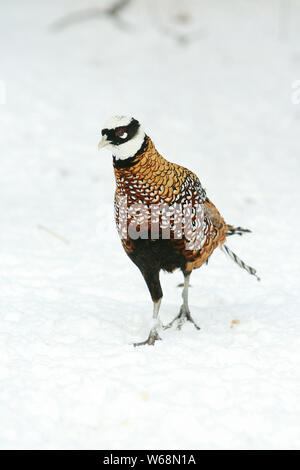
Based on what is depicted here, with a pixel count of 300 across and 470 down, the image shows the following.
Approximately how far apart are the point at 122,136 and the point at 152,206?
1.62 ft

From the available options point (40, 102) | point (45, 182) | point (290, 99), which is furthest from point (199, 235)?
point (290, 99)

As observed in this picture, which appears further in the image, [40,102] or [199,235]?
[40,102]

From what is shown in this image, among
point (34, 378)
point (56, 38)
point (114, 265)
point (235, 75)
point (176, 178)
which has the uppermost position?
point (56, 38)

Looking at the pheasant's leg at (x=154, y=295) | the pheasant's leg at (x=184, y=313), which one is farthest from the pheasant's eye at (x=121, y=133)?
the pheasant's leg at (x=184, y=313)

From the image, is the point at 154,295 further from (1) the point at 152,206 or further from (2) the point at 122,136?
(2) the point at 122,136

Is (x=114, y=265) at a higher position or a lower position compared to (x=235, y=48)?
lower

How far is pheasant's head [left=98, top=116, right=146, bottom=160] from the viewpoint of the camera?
3418 mm

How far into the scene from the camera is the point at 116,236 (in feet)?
20.4

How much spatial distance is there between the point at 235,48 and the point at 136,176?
905 cm

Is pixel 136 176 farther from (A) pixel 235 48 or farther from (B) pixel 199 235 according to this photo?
(A) pixel 235 48

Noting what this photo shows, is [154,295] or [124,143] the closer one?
[124,143]

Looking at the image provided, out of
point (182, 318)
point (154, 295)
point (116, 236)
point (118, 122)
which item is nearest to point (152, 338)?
point (154, 295)
